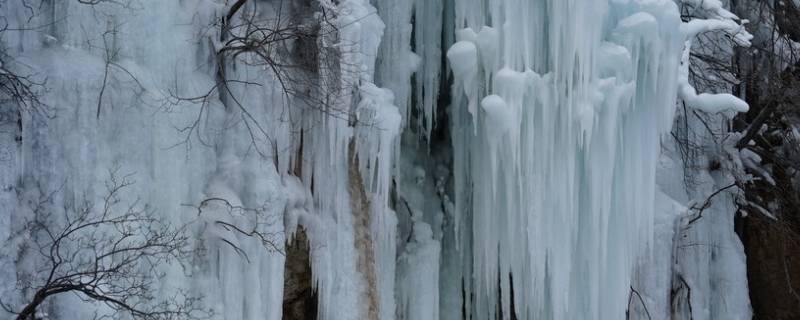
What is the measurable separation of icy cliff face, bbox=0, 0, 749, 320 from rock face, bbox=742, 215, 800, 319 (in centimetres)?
72

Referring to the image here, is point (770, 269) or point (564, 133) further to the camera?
point (770, 269)

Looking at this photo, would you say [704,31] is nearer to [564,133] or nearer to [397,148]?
[564,133]

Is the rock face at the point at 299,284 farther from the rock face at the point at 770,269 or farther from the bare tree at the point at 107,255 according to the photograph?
the rock face at the point at 770,269

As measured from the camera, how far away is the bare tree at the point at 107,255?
5.52m

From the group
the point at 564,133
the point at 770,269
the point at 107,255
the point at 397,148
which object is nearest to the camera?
the point at 107,255

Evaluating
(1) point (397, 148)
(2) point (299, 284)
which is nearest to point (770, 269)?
(1) point (397, 148)

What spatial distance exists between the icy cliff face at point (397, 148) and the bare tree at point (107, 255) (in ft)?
0.31

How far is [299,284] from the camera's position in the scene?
311 inches

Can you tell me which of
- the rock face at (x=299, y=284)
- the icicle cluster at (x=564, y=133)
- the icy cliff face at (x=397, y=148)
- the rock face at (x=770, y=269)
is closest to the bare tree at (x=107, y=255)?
the icy cliff face at (x=397, y=148)

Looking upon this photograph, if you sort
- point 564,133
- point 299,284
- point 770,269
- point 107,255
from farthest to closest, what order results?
point 770,269, point 564,133, point 299,284, point 107,255

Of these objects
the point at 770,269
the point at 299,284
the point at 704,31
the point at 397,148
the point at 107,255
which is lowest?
the point at 107,255

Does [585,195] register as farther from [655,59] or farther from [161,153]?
[161,153]

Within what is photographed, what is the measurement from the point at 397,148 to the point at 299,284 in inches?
56.3

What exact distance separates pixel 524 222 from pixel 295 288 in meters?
1.99
